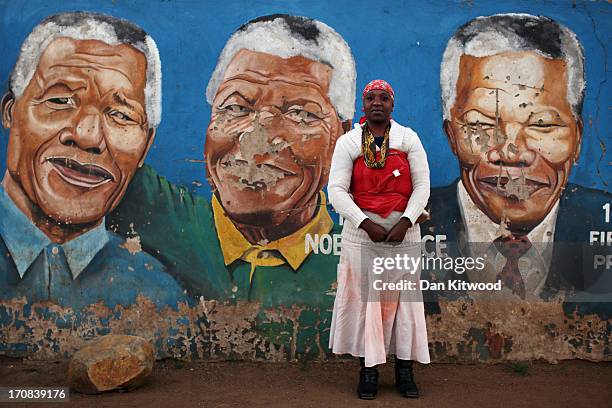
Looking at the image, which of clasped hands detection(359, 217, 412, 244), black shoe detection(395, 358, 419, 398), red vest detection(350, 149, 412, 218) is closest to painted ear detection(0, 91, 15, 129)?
red vest detection(350, 149, 412, 218)

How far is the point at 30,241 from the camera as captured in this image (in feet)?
14.6

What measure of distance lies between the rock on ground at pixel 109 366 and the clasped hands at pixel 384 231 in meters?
1.48

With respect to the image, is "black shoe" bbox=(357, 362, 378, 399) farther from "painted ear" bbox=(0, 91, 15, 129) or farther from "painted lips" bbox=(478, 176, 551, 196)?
"painted ear" bbox=(0, 91, 15, 129)

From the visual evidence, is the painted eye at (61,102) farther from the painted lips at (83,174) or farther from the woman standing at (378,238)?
the woman standing at (378,238)

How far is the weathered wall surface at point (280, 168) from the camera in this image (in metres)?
4.39

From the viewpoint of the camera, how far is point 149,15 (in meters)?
4.41

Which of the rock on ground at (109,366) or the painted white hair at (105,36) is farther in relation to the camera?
the painted white hair at (105,36)

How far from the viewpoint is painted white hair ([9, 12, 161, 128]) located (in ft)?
14.5

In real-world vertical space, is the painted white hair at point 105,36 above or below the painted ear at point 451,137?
above

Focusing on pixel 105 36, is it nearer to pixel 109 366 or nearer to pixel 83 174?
pixel 83 174

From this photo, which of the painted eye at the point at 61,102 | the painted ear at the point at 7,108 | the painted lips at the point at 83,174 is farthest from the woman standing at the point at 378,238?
the painted ear at the point at 7,108

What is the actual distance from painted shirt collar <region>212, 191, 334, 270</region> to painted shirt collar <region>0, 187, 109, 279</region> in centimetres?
76

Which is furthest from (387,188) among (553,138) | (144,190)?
(144,190)

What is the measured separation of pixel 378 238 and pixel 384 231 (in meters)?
0.05
